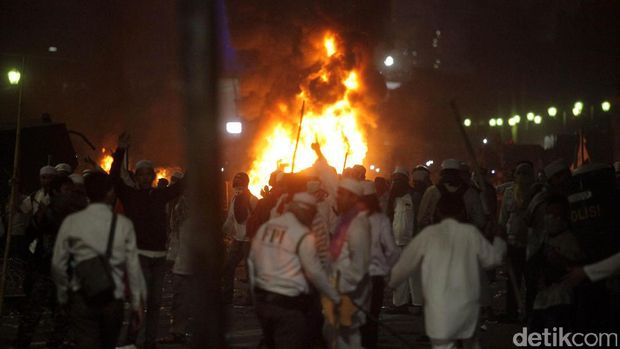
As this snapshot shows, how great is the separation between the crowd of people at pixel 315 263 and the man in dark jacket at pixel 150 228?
0.5 inches

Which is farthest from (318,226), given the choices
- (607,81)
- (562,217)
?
(607,81)

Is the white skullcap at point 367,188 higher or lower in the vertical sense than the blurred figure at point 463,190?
lower

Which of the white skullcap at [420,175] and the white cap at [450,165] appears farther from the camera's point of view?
the white skullcap at [420,175]

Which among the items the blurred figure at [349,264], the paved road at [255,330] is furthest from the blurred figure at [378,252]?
the paved road at [255,330]

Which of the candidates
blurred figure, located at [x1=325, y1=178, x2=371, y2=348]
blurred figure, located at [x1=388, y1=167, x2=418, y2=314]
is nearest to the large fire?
blurred figure, located at [x1=388, y1=167, x2=418, y2=314]

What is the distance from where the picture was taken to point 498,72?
57.3 meters

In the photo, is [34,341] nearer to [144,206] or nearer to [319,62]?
[144,206]

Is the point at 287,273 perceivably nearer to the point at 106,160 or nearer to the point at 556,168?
the point at 556,168

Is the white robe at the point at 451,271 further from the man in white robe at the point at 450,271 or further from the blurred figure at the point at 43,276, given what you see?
the blurred figure at the point at 43,276

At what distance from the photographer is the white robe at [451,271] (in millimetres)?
7109

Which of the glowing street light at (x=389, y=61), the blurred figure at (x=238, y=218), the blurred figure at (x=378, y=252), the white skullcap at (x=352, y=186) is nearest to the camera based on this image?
the white skullcap at (x=352, y=186)

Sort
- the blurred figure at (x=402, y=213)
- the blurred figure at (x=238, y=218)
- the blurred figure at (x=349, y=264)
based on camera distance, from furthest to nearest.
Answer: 1. the blurred figure at (x=402, y=213)
2. the blurred figure at (x=238, y=218)
3. the blurred figure at (x=349, y=264)

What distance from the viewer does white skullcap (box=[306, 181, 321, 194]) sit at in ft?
32.8

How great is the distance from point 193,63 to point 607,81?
127 feet
